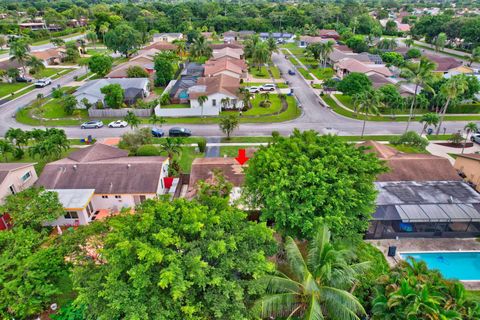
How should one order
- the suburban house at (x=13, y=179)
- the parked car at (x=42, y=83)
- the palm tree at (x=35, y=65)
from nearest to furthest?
the suburban house at (x=13, y=179) < the parked car at (x=42, y=83) < the palm tree at (x=35, y=65)

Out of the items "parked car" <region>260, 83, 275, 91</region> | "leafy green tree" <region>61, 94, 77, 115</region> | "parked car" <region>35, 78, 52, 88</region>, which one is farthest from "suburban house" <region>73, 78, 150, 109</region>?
"parked car" <region>260, 83, 275, 91</region>

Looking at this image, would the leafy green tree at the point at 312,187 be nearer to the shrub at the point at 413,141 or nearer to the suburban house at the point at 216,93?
the shrub at the point at 413,141

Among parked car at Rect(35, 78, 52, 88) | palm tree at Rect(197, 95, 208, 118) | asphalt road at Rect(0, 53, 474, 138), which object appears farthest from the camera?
parked car at Rect(35, 78, 52, 88)

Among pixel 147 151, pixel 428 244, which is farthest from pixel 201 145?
pixel 428 244

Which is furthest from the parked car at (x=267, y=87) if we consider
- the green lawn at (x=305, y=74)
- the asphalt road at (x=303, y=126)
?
the green lawn at (x=305, y=74)

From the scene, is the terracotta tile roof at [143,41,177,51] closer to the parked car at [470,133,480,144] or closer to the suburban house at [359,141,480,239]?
the parked car at [470,133,480,144]

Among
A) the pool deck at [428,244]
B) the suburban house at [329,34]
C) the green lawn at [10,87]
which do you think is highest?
the suburban house at [329,34]

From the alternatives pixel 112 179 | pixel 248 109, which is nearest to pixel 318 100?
pixel 248 109

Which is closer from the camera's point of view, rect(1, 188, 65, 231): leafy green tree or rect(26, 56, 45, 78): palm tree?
rect(1, 188, 65, 231): leafy green tree
